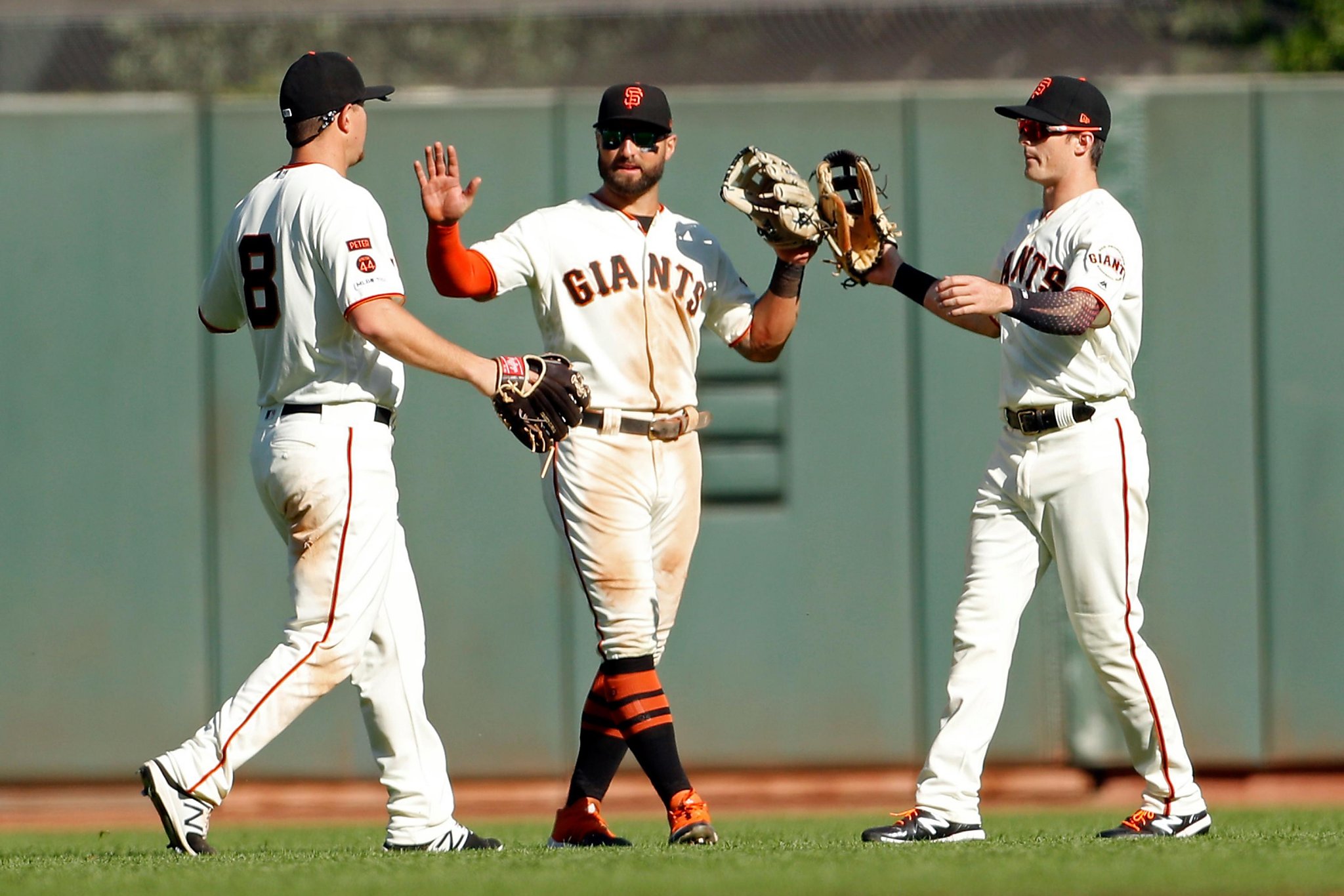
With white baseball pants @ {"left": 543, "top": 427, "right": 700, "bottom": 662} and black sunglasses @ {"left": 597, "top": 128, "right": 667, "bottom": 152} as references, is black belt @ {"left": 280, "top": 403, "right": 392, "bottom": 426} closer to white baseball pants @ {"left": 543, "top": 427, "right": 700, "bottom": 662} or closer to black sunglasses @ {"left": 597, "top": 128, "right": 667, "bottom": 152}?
white baseball pants @ {"left": 543, "top": 427, "right": 700, "bottom": 662}

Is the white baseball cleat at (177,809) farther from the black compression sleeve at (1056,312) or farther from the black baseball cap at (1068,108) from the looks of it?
the black baseball cap at (1068,108)

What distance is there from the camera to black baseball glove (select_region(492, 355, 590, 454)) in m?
3.98

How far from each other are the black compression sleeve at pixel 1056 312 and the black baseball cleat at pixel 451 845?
1.86m

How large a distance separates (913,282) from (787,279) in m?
0.34

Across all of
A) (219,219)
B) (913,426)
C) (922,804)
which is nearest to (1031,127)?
(922,804)

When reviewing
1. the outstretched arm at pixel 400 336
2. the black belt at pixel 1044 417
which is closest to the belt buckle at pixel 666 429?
the outstretched arm at pixel 400 336

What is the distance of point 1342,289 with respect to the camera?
644 centimetres

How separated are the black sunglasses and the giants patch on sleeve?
1.15 meters

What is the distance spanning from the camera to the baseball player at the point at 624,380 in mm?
4238

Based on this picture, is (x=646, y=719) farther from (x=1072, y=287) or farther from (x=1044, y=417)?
(x=1072, y=287)

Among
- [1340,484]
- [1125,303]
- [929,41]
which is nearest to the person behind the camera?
[1125,303]

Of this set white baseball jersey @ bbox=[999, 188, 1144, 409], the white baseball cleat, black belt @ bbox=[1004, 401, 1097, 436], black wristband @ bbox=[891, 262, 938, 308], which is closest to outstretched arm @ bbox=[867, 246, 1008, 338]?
black wristband @ bbox=[891, 262, 938, 308]

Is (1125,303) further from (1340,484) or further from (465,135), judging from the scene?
(465,135)

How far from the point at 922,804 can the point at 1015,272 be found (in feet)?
4.58
